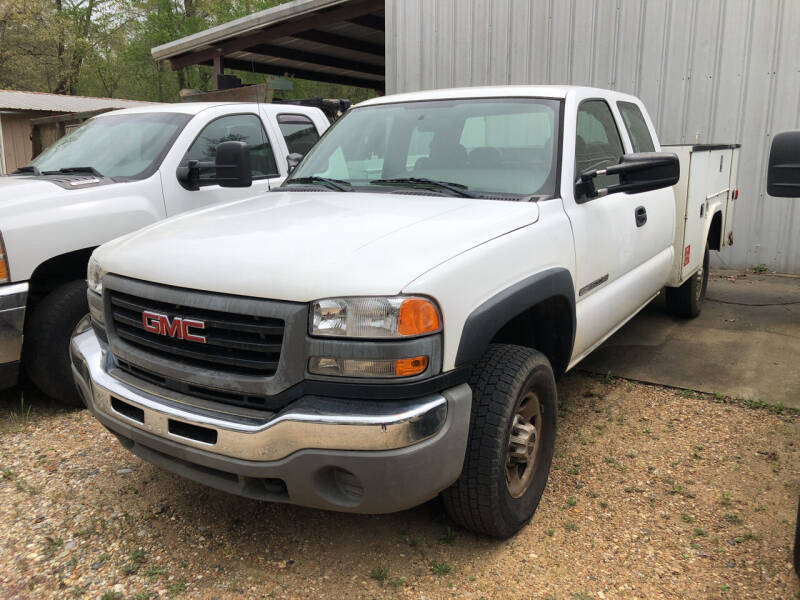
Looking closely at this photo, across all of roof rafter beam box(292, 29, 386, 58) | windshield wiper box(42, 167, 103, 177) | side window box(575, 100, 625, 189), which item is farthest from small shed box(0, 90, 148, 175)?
side window box(575, 100, 625, 189)

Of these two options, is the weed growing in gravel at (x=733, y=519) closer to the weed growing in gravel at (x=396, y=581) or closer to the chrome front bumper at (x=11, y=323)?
the weed growing in gravel at (x=396, y=581)

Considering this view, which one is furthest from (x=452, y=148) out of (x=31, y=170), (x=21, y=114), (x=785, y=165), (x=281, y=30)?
(x=21, y=114)

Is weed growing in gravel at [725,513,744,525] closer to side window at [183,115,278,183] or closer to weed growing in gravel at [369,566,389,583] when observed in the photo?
weed growing in gravel at [369,566,389,583]

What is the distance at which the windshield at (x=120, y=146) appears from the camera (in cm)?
473

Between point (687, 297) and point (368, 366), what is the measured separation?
4455mm

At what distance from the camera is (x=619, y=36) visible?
8.26 meters

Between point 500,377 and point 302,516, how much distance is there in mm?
1154

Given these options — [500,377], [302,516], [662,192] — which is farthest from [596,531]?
[662,192]

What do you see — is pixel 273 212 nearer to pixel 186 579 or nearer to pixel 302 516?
pixel 302 516

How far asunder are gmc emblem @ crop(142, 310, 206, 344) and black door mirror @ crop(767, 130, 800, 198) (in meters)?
2.24

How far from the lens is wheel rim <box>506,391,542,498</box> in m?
2.76

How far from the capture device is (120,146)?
4.91m

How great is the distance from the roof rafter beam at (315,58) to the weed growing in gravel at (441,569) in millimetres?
12017

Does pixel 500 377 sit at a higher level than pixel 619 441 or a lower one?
higher
